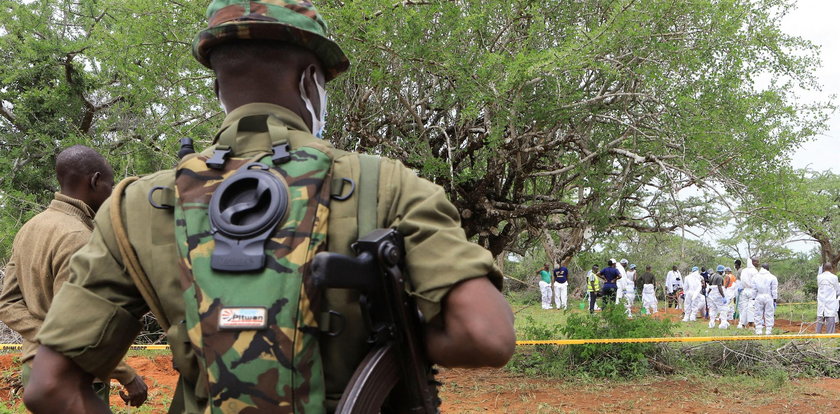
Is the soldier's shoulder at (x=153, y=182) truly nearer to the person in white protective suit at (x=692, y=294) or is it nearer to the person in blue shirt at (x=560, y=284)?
the person in white protective suit at (x=692, y=294)

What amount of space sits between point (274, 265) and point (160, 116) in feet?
27.5

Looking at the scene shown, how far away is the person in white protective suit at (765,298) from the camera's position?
41.6 feet

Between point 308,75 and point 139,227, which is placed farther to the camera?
point 308,75

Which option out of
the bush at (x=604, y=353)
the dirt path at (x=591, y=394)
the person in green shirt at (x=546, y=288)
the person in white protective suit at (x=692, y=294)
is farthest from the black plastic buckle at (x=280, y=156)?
the person in green shirt at (x=546, y=288)

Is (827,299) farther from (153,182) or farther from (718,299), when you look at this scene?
(153,182)

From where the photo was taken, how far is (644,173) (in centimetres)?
762

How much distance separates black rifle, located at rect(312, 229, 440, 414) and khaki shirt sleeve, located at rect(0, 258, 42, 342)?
85.7 inches

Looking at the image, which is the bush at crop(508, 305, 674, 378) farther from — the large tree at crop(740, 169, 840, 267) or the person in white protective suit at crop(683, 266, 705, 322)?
the person in white protective suit at crop(683, 266, 705, 322)

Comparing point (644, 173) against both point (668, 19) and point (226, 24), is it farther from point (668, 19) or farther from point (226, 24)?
point (226, 24)

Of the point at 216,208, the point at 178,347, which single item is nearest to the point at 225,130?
the point at 216,208

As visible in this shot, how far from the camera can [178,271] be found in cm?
136

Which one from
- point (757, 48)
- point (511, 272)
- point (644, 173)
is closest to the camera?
point (757, 48)

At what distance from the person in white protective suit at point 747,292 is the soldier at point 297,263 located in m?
13.8

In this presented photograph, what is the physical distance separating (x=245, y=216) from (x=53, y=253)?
6.54ft
